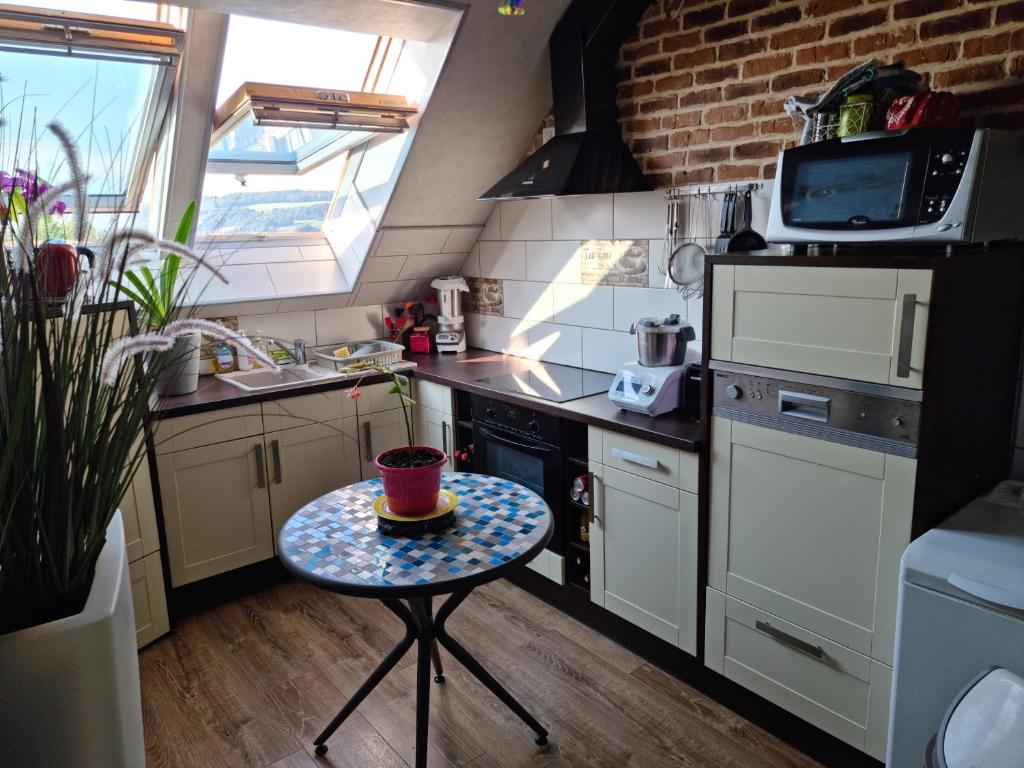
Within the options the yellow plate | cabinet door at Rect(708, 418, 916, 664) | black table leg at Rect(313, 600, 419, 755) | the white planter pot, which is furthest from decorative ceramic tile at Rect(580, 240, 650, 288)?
the white planter pot

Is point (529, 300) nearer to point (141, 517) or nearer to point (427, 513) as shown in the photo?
point (427, 513)

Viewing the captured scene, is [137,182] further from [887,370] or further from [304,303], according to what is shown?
[887,370]

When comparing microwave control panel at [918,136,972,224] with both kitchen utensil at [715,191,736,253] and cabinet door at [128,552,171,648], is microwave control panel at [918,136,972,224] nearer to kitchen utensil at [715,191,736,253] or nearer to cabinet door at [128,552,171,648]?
kitchen utensil at [715,191,736,253]

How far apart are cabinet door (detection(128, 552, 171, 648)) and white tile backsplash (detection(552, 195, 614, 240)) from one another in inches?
82.8

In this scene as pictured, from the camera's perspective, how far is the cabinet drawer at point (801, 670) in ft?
6.51

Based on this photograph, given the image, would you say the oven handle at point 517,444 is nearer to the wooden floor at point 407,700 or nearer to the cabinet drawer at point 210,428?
the wooden floor at point 407,700

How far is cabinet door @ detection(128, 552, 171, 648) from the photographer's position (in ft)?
8.96

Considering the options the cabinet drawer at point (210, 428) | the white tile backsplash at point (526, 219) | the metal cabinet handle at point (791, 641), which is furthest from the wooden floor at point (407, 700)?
the white tile backsplash at point (526, 219)

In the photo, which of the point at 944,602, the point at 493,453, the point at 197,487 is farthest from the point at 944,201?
the point at 197,487

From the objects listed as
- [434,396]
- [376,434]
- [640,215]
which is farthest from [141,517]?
[640,215]

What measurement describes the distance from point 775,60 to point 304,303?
2.35 m

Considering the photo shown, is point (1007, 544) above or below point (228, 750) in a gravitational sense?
above

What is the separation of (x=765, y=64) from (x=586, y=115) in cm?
70

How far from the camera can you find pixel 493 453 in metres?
3.17
